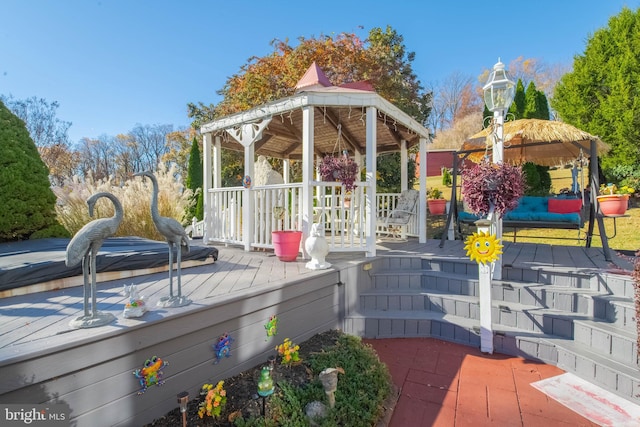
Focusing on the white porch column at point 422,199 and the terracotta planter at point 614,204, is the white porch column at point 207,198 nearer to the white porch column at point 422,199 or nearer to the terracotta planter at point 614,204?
the white porch column at point 422,199

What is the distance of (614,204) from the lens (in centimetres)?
374

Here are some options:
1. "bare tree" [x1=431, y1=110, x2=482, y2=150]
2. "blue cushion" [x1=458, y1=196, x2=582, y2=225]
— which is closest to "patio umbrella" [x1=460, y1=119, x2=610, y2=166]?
"blue cushion" [x1=458, y1=196, x2=582, y2=225]

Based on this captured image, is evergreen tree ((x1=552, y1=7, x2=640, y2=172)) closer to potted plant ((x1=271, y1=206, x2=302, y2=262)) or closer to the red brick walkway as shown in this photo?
the red brick walkway

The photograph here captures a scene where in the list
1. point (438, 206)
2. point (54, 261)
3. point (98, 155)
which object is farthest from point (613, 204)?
point (98, 155)

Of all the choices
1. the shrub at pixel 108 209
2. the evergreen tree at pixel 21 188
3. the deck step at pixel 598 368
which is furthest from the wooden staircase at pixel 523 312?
the evergreen tree at pixel 21 188

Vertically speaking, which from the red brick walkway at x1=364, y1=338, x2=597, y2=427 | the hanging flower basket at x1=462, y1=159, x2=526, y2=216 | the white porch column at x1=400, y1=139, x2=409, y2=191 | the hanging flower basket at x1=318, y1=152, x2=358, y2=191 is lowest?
the red brick walkway at x1=364, y1=338, x2=597, y2=427

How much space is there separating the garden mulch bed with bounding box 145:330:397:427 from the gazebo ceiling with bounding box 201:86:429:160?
291 centimetres

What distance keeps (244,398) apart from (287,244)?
1939mm

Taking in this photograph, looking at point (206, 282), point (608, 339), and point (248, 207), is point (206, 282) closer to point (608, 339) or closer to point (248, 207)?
point (248, 207)

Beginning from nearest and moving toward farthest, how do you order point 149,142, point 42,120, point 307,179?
1. point 307,179
2. point 42,120
3. point 149,142

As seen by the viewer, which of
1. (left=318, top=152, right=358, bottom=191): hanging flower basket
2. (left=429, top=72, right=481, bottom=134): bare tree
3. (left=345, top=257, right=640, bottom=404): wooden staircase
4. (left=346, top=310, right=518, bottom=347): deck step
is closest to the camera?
(left=345, top=257, right=640, bottom=404): wooden staircase

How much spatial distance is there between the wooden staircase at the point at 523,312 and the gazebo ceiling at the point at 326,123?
2.10 meters

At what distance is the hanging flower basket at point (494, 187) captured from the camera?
2.95m

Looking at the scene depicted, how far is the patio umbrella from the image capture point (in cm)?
435
